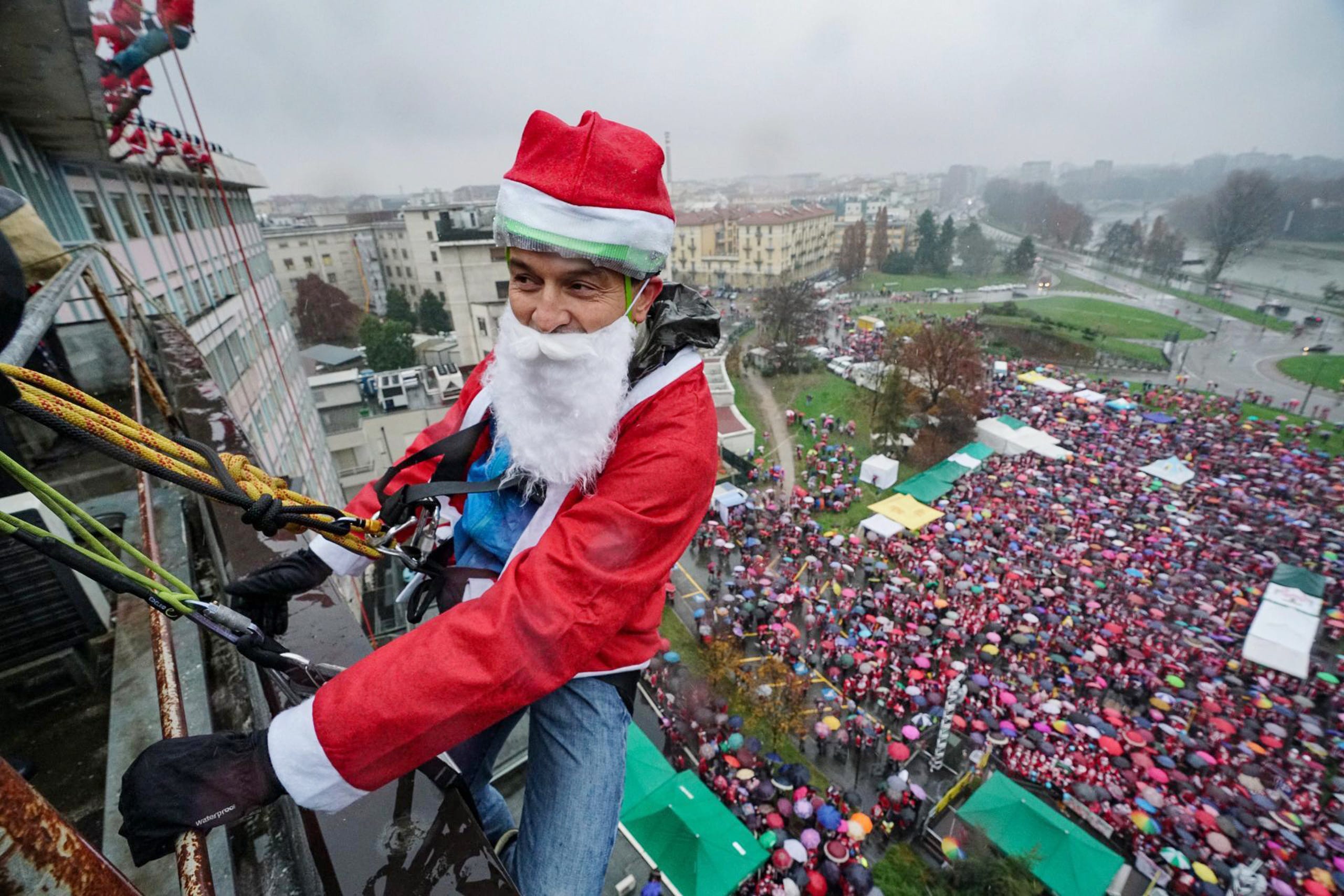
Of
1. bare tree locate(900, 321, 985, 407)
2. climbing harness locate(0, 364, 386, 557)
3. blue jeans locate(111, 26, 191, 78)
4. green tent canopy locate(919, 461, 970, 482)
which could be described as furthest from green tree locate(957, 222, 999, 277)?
climbing harness locate(0, 364, 386, 557)

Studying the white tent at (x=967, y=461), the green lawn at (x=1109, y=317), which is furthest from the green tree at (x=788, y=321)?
the green lawn at (x=1109, y=317)

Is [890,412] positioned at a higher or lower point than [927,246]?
lower

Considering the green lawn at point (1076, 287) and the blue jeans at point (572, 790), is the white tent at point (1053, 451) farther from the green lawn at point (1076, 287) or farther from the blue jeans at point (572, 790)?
the green lawn at point (1076, 287)

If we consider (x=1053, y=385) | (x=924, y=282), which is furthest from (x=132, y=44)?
(x=924, y=282)

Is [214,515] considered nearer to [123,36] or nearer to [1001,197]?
[123,36]

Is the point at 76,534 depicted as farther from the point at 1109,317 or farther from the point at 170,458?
the point at 1109,317

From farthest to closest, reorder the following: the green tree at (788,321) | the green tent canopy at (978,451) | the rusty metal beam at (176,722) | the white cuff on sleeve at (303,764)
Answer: the green tree at (788,321)
the green tent canopy at (978,451)
the white cuff on sleeve at (303,764)
the rusty metal beam at (176,722)
